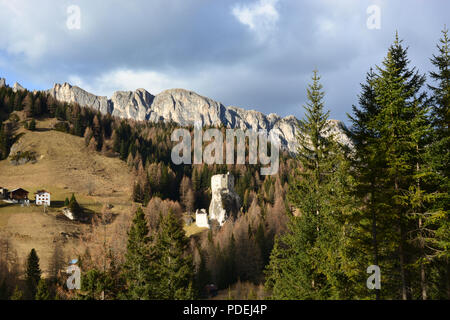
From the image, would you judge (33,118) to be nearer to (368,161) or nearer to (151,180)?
(151,180)

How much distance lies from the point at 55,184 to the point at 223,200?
191 feet

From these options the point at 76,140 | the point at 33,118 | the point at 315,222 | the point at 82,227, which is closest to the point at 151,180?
the point at 76,140

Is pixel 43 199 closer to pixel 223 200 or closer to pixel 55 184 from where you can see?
pixel 55 184

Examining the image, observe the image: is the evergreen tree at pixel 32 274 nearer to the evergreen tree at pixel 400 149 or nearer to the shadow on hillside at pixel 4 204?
the shadow on hillside at pixel 4 204

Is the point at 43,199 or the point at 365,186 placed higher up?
the point at 43,199

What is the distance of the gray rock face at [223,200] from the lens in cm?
12044

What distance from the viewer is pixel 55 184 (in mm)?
104375

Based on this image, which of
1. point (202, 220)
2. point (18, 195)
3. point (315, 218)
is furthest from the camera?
point (202, 220)

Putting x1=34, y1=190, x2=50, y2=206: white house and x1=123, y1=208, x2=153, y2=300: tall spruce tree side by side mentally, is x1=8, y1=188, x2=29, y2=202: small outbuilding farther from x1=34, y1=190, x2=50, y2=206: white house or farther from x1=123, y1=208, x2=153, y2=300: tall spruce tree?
x1=123, y1=208, x2=153, y2=300: tall spruce tree

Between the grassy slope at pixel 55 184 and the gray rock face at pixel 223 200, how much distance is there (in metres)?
32.2

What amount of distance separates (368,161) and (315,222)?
6760 millimetres

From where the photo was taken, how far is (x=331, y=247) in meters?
21.2

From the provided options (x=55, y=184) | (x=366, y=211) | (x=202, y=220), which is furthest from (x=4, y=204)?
(x=366, y=211)

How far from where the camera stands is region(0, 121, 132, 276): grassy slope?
227ft
